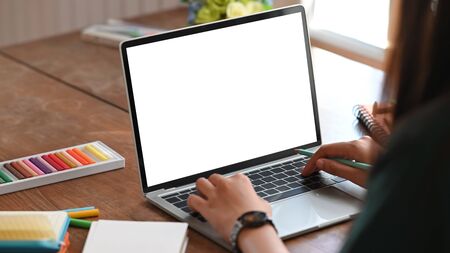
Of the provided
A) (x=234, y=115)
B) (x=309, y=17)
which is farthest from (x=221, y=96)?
(x=309, y=17)

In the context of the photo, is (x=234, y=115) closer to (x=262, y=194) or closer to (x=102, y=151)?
(x=262, y=194)

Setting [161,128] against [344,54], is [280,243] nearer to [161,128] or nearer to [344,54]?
[161,128]

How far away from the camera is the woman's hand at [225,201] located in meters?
1.26

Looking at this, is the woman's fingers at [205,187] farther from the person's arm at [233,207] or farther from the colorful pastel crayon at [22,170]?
the colorful pastel crayon at [22,170]

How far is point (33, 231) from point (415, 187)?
24.1 inches

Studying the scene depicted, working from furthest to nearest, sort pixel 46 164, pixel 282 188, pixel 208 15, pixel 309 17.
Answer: pixel 309 17 → pixel 208 15 → pixel 46 164 → pixel 282 188

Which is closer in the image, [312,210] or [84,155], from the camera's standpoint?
[312,210]

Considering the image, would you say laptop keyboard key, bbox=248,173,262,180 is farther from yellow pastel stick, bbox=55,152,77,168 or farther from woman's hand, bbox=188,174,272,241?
yellow pastel stick, bbox=55,152,77,168

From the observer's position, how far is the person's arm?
1197 mm

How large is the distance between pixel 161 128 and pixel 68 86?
26.2 inches

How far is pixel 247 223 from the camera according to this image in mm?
1225

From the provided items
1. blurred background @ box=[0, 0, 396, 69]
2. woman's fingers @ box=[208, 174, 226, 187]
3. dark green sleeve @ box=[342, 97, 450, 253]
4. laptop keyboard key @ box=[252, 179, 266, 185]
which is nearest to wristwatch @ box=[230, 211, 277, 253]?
woman's fingers @ box=[208, 174, 226, 187]

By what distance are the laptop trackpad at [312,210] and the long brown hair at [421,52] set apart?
1.45 ft

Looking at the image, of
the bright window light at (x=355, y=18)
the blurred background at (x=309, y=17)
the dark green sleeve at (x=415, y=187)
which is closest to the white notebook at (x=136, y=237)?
the dark green sleeve at (x=415, y=187)
